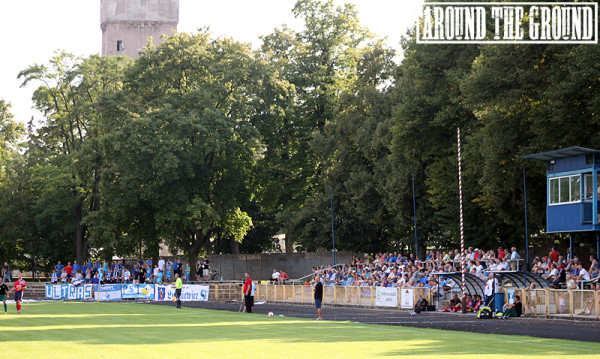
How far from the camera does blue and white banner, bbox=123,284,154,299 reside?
171ft

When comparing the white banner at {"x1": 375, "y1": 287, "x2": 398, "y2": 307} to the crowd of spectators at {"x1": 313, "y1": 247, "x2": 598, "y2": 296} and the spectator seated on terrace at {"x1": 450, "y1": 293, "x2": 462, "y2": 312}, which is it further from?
the spectator seated on terrace at {"x1": 450, "y1": 293, "x2": 462, "y2": 312}

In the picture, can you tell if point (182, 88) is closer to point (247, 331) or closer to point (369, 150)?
point (369, 150)

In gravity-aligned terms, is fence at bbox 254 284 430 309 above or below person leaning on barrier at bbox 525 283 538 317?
below

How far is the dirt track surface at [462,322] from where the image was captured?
992 inches

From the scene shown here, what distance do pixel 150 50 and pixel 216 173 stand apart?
10188 millimetres

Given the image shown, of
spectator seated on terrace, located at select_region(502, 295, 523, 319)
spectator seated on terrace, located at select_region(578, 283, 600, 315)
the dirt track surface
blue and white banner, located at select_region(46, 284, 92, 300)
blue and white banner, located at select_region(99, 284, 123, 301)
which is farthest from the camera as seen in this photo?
blue and white banner, located at select_region(46, 284, 92, 300)

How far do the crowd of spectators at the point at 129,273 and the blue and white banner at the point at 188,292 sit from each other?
18.4 ft

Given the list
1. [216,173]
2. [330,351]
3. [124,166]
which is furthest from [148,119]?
[330,351]

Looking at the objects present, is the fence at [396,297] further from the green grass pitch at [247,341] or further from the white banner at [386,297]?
the green grass pitch at [247,341]

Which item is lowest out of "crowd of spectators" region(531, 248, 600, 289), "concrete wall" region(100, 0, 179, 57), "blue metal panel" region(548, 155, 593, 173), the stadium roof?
"crowd of spectators" region(531, 248, 600, 289)

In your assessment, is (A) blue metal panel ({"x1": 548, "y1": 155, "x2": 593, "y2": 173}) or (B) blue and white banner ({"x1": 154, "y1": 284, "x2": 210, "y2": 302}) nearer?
(A) blue metal panel ({"x1": 548, "y1": 155, "x2": 593, "y2": 173})

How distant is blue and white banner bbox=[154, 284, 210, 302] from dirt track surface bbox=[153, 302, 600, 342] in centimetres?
890

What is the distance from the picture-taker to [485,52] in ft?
131

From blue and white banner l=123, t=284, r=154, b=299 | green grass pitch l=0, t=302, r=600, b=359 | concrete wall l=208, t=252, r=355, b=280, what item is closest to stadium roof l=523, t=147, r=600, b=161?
green grass pitch l=0, t=302, r=600, b=359
